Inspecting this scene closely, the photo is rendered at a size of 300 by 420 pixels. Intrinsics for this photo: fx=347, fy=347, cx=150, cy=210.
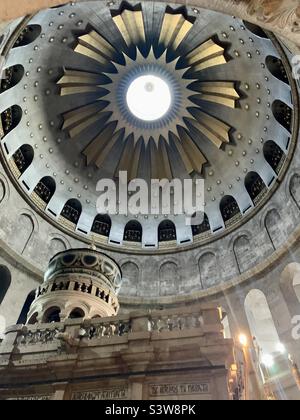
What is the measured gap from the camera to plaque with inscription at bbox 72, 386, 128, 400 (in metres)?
7.32

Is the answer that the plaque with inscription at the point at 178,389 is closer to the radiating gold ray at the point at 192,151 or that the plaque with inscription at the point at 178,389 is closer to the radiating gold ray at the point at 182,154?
the radiating gold ray at the point at 192,151

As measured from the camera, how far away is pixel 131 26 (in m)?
21.1

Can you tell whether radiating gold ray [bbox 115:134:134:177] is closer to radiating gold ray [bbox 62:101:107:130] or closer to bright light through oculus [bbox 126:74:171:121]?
bright light through oculus [bbox 126:74:171:121]

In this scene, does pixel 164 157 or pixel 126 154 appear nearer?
pixel 126 154

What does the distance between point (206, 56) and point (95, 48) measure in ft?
23.0

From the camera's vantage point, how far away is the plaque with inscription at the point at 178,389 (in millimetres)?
6988

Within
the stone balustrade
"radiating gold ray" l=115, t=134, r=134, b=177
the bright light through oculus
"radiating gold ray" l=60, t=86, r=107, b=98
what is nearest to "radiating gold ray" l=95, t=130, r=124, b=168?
"radiating gold ray" l=115, t=134, r=134, b=177

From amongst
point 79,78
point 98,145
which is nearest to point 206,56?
point 79,78

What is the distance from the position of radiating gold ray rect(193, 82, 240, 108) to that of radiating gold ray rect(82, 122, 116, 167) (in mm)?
6782

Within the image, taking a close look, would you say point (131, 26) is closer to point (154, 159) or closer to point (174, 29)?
point (174, 29)

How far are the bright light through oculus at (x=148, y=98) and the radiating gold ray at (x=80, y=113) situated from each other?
2.21 metres

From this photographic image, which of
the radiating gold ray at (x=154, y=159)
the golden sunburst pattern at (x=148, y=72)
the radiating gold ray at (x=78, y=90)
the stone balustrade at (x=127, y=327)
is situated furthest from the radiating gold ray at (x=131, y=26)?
the stone balustrade at (x=127, y=327)

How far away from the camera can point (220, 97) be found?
23.3 metres

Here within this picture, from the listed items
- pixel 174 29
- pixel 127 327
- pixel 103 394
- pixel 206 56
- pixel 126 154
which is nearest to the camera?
pixel 103 394
